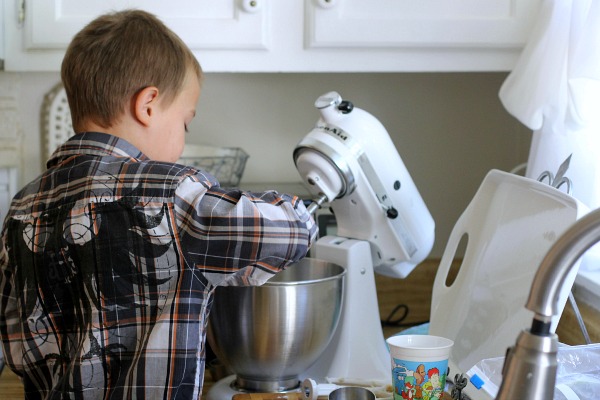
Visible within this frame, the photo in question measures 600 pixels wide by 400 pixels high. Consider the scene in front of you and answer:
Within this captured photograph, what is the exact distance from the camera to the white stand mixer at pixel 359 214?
141 cm

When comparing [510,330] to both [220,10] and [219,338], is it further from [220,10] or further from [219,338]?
[220,10]

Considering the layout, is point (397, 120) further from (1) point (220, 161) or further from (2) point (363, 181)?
(2) point (363, 181)

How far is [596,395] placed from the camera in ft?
3.35

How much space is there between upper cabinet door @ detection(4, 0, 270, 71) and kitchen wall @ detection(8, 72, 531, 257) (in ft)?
1.22

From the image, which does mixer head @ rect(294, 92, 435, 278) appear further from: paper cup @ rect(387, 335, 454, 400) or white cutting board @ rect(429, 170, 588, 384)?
paper cup @ rect(387, 335, 454, 400)

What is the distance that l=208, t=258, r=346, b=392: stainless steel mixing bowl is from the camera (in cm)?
132

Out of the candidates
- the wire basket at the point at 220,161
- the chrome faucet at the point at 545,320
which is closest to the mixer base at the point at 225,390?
the wire basket at the point at 220,161

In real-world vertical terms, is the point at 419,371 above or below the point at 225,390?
above

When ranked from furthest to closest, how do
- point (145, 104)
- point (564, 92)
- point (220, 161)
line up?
point (220, 161)
point (564, 92)
point (145, 104)

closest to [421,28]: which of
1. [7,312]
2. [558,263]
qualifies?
[7,312]

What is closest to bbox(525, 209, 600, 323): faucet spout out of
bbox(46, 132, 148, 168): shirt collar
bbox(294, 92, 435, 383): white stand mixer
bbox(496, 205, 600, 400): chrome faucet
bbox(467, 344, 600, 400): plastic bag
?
bbox(496, 205, 600, 400): chrome faucet

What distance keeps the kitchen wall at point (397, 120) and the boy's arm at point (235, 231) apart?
0.86 metres

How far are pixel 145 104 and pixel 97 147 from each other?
0.09 metres

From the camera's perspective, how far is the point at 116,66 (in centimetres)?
115
